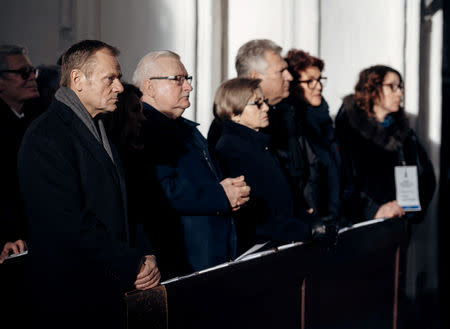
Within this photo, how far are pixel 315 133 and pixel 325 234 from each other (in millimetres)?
1168

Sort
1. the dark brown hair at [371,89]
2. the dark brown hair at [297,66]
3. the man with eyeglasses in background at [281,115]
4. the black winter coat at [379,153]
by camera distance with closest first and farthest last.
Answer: the man with eyeglasses in background at [281,115] → the dark brown hair at [297,66] → the black winter coat at [379,153] → the dark brown hair at [371,89]

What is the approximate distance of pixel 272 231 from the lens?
3566mm

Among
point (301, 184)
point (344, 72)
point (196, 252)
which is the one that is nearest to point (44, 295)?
point (196, 252)

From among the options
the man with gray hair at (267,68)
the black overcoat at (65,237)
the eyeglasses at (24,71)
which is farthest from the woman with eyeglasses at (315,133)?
the black overcoat at (65,237)

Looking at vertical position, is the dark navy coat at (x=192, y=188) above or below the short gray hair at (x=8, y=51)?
below

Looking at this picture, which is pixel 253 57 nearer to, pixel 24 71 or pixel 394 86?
pixel 394 86

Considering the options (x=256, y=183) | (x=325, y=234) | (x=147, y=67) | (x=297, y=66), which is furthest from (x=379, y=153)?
(x=147, y=67)

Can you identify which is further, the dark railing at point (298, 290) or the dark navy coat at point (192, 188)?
the dark navy coat at point (192, 188)

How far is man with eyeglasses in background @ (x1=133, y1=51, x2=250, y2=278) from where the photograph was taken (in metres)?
3.13

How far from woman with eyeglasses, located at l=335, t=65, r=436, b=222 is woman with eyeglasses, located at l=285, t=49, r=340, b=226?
0.43 metres

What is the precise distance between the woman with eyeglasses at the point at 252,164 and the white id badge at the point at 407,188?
128cm

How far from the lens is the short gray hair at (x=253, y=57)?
4.36 meters

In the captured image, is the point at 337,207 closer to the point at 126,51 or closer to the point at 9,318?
the point at 126,51

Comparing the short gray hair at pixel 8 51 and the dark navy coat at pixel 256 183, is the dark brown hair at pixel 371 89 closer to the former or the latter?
the dark navy coat at pixel 256 183
